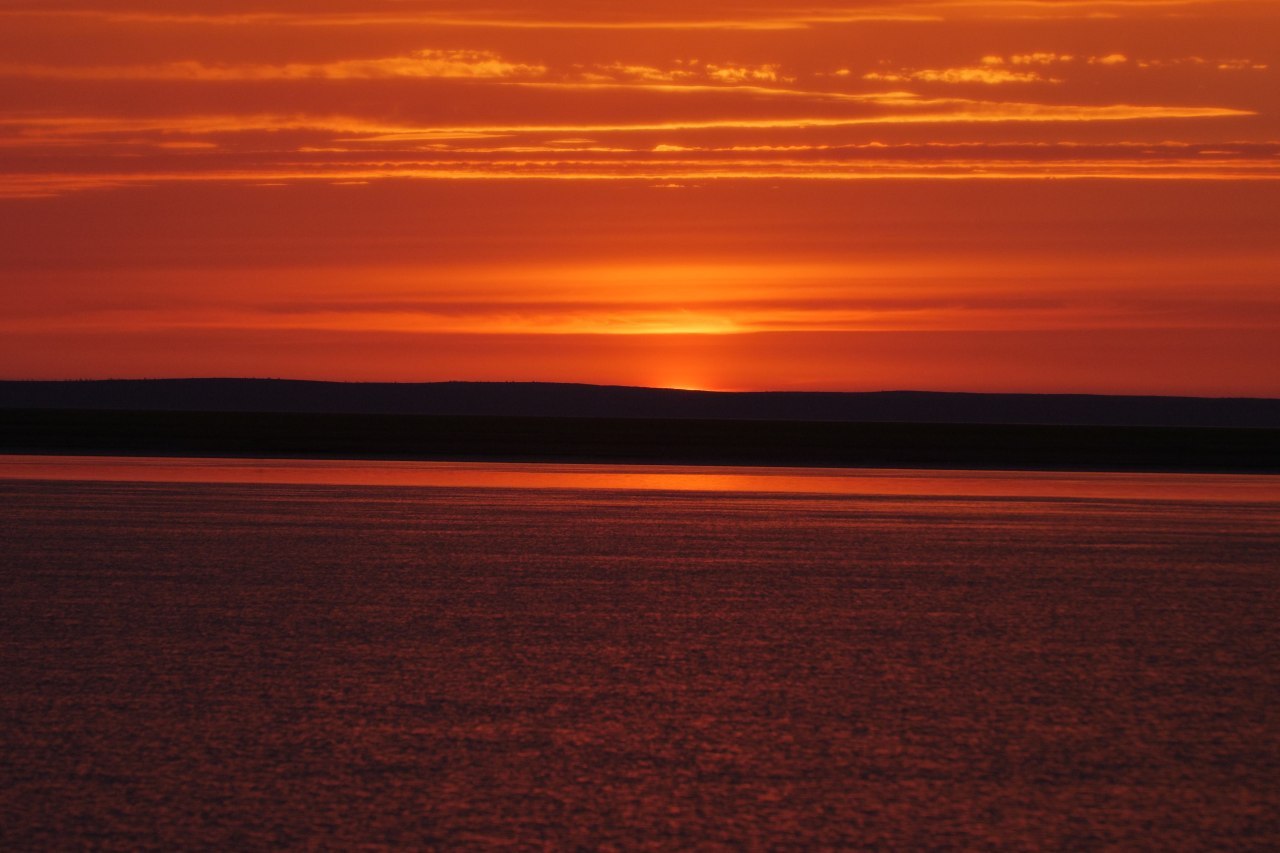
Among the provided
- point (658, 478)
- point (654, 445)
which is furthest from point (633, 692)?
point (654, 445)

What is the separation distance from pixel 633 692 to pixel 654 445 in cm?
4647

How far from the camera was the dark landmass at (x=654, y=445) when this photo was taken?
147 feet

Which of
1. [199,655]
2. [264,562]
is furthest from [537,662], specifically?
[264,562]

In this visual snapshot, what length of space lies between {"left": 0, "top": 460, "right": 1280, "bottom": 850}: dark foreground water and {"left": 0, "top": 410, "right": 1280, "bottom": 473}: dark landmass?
88.6 feet

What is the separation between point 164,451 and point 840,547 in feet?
109

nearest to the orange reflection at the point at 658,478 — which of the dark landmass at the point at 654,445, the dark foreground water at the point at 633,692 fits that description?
the dark landmass at the point at 654,445

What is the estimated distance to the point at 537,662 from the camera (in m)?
9.77

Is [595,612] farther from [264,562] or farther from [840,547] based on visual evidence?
[840,547]

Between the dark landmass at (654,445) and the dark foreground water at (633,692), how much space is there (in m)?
27.0

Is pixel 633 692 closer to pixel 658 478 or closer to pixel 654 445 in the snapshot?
pixel 658 478

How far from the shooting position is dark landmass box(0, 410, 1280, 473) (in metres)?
44.8

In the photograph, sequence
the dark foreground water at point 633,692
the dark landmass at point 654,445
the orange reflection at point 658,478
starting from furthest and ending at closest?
the dark landmass at point 654,445
the orange reflection at point 658,478
the dark foreground water at point 633,692

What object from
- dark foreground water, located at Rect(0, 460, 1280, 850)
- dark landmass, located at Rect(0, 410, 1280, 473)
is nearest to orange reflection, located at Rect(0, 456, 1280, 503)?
dark landmass, located at Rect(0, 410, 1280, 473)

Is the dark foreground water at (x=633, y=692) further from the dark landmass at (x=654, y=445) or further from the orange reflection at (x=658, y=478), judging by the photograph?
the dark landmass at (x=654, y=445)
